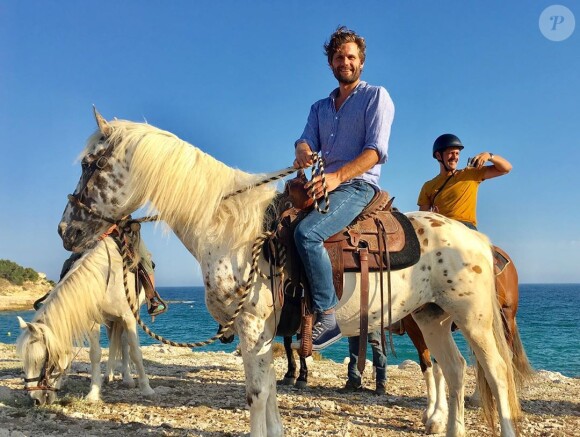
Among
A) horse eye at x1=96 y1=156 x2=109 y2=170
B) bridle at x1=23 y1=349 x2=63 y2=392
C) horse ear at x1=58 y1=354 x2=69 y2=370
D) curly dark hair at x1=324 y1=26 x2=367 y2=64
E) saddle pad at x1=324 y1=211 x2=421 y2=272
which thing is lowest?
bridle at x1=23 y1=349 x2=63 y2=392

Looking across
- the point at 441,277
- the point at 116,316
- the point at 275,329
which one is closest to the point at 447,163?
the point at 441,277

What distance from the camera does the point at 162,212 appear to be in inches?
138

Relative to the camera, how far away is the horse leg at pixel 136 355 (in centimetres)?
670

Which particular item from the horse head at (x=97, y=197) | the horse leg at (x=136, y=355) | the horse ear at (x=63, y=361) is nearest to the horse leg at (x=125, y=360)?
the horse leg at (x=136, y=355)

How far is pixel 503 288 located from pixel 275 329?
3.16 m

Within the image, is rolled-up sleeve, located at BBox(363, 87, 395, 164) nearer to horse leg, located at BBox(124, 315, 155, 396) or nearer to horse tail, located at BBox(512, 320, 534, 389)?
horse tail, located at BBox(512, 320, 534, 389)

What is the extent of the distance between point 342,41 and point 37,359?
4954 millimetres

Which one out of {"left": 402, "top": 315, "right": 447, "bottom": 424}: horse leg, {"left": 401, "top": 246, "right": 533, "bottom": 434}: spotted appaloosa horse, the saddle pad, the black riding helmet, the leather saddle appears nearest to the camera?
the leather saddle

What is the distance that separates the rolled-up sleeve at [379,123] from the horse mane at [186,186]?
1.03 m

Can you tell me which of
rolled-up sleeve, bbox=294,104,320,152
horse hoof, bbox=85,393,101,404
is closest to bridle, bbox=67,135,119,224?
rolled-up sleeve, bbox=294,104,320,152

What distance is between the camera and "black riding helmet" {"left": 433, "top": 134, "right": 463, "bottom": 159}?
5625 millimetres

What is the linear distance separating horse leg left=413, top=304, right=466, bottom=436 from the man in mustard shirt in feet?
4.02

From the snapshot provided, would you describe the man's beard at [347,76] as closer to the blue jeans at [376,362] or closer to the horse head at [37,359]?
the blue jeans at [376,362]

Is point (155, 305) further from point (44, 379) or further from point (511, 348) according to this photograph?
point (511, 348)
